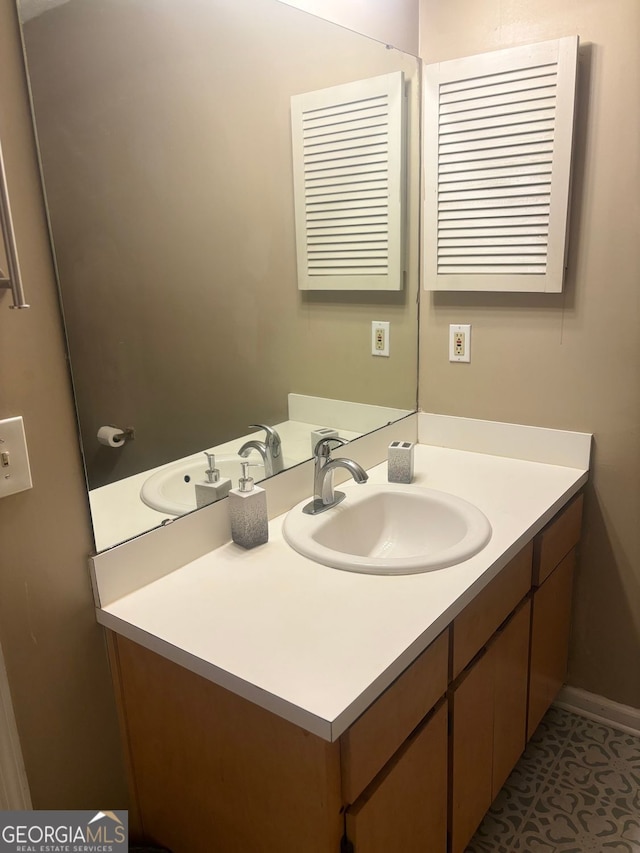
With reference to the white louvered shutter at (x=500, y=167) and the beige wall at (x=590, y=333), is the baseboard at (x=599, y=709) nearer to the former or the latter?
the beige wall at (x=590, y=333)

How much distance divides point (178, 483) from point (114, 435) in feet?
0.65

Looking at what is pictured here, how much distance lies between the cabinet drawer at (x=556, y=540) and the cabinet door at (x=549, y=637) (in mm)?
35

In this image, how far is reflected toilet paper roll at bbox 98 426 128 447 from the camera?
45.3 inches

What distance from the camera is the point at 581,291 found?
167cm

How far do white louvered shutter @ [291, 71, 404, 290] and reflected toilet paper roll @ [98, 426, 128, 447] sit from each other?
728mm

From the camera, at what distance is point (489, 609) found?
134 cm

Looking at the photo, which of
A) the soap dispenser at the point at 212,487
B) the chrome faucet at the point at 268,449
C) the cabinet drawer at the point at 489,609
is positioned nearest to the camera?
the cabinet drawer at the point at 489,609

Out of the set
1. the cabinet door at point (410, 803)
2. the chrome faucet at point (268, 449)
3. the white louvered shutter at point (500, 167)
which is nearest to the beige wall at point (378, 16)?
the white louvered shutter at point (500, 167)

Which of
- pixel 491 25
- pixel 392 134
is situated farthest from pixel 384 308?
pixel 491 25

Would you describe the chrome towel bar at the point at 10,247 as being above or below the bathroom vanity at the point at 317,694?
above

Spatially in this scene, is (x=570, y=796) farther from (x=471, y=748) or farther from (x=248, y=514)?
(x=248, y=514)

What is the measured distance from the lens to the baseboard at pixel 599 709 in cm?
188

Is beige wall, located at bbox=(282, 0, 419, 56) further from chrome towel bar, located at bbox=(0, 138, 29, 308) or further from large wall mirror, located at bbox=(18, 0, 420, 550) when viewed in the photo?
chrome towel bar, located at bbox=(0, 138, 29, 308)

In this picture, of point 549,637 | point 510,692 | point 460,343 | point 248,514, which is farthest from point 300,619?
point 460,343
